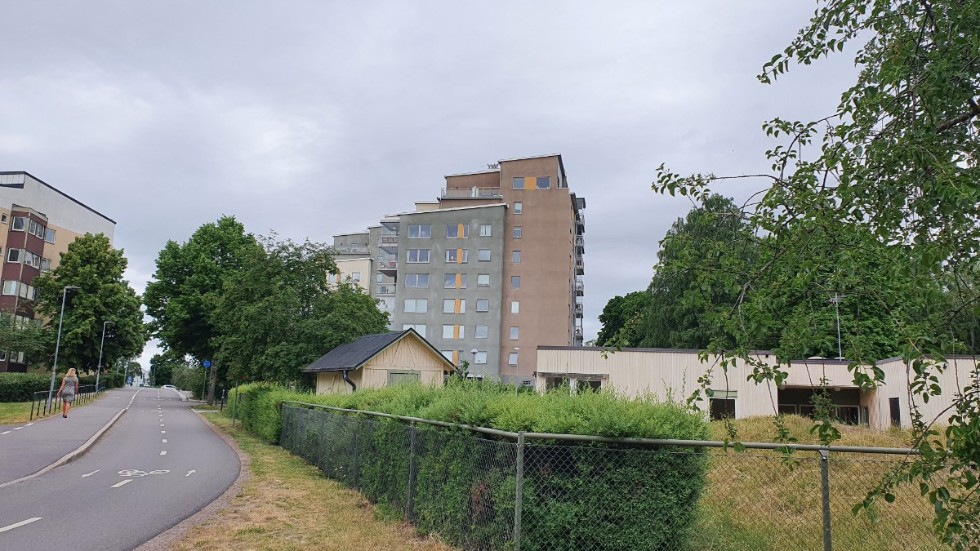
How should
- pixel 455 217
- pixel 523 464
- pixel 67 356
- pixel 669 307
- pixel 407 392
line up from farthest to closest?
pixel 455 217 < pixel 67 356 < pixel 669 307 < pixel 407 392 < pixel 523 464

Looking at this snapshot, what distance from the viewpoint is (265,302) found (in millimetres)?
32844

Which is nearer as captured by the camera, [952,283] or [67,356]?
[952,283]

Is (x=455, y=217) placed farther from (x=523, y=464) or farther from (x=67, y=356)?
(x=523, y=464)

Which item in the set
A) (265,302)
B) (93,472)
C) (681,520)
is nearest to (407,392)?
(681,520)

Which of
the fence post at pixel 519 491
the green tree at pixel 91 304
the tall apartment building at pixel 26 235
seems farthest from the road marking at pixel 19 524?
the tall apartment building at pixel 26 235

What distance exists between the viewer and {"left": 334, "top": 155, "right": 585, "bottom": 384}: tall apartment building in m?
72.4

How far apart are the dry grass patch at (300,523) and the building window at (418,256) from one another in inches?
2387

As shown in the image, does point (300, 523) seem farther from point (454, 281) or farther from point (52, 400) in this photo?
point (454, 281)

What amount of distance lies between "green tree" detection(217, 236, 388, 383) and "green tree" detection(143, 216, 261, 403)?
714 inches

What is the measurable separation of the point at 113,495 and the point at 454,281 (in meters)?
62.3

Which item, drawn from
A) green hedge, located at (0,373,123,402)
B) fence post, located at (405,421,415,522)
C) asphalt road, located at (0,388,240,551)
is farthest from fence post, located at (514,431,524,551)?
green hedge, located at (0,373,123,402)

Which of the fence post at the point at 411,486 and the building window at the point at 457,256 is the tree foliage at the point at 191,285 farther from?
the fence post at the point at 411,486

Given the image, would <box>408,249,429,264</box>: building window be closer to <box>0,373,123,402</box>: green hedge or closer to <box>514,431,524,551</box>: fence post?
<box>0,373,123,402</box>: green hedge

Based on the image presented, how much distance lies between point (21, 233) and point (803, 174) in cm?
7317
